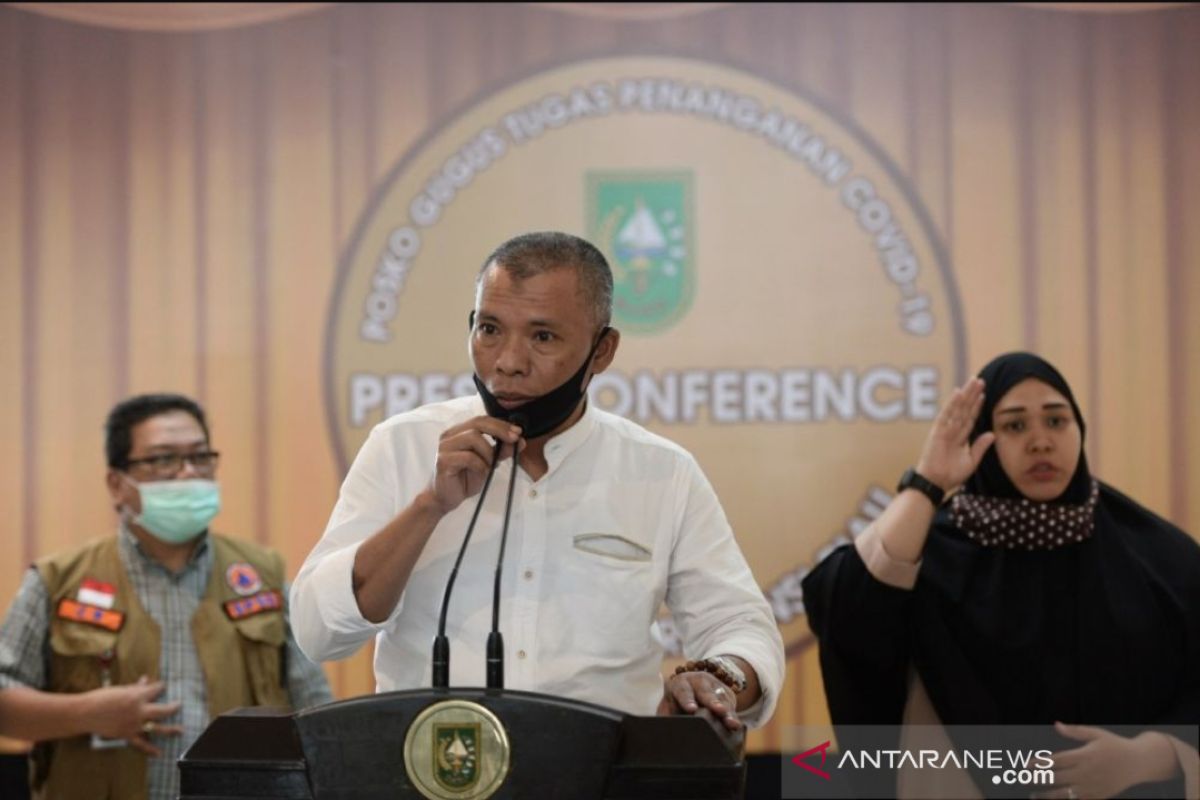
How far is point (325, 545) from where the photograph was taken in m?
2.06

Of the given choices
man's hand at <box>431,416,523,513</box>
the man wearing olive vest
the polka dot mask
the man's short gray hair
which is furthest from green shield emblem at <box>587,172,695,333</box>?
man's hand at <box>431,416,523,513</box>

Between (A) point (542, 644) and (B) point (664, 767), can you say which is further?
(A) point (542, 644)

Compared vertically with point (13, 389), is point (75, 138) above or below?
above

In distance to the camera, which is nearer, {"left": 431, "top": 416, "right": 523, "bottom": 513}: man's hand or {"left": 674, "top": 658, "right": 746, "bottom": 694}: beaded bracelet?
{"left": 431, "top": 416, "right": 523, "bottom": 513}: man's hand

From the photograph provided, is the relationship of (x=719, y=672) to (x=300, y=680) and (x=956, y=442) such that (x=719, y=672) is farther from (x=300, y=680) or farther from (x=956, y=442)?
(x=300, y=680)

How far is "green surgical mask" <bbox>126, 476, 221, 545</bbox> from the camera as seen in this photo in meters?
3.48

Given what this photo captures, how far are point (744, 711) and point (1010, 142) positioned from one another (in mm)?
2437

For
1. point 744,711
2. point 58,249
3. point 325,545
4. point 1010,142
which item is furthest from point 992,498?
point 58,249

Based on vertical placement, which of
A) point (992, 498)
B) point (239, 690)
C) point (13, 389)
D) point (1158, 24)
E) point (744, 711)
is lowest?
point (239, 690)

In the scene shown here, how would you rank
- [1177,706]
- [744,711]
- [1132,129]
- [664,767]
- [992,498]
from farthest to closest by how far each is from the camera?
[1132,129]
[992,498]
[1177,706]
[744,711]
[664,767]

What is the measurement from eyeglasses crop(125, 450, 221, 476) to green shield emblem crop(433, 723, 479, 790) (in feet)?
7.70

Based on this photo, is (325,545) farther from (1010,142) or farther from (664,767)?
(1010,142)

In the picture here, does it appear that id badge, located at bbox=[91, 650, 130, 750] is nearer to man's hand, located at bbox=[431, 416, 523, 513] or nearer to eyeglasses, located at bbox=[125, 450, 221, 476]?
eyeglasses, located at bbox=[125, 450, 221, 476]

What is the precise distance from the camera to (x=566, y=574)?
214 centimetres
